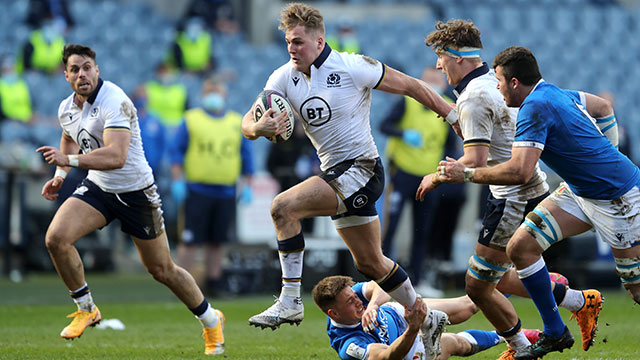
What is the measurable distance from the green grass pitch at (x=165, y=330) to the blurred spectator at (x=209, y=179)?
682 millimetres

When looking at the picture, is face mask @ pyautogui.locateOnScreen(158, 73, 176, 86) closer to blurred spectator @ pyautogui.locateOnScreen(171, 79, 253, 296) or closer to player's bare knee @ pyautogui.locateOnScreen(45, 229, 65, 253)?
blurred spectator @ pyautogui.locateOnScreen(171, 79, 253, 296)

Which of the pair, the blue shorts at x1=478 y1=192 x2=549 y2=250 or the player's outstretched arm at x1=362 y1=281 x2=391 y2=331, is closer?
the player's outstretched arm at x1=362 y1=281 x2=391 y2=331

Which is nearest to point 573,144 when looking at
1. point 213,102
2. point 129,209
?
point 129,209

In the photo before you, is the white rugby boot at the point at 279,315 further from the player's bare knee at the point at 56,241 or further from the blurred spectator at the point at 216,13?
the blurred spectator at the point at 216,13

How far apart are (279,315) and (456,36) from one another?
228 cm

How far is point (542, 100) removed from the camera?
20.6ft

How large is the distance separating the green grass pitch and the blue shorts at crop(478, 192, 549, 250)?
→ 1.01m

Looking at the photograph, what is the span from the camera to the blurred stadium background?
14.1 metres

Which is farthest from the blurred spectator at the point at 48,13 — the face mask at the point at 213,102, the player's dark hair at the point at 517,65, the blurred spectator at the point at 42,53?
the player's dark hair at the point at 517,65

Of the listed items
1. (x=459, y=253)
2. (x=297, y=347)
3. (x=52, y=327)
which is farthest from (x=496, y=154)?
(x=459, y=253)

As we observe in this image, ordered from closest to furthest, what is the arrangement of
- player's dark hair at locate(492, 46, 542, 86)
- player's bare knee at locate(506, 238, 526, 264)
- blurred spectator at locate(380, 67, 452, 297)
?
player's dark hair at locate(492, 46, 542, 86)
player's bare knee at locate(506, 238, 526, 264)
blurred spectator at locate(380, 67, 452, 297)

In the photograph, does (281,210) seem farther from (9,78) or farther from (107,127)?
(9,78)

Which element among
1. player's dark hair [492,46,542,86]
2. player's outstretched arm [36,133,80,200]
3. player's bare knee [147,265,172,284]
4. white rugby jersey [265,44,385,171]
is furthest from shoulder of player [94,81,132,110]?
player's dark hair [492,46,542,86]

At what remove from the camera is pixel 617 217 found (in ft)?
21.3
